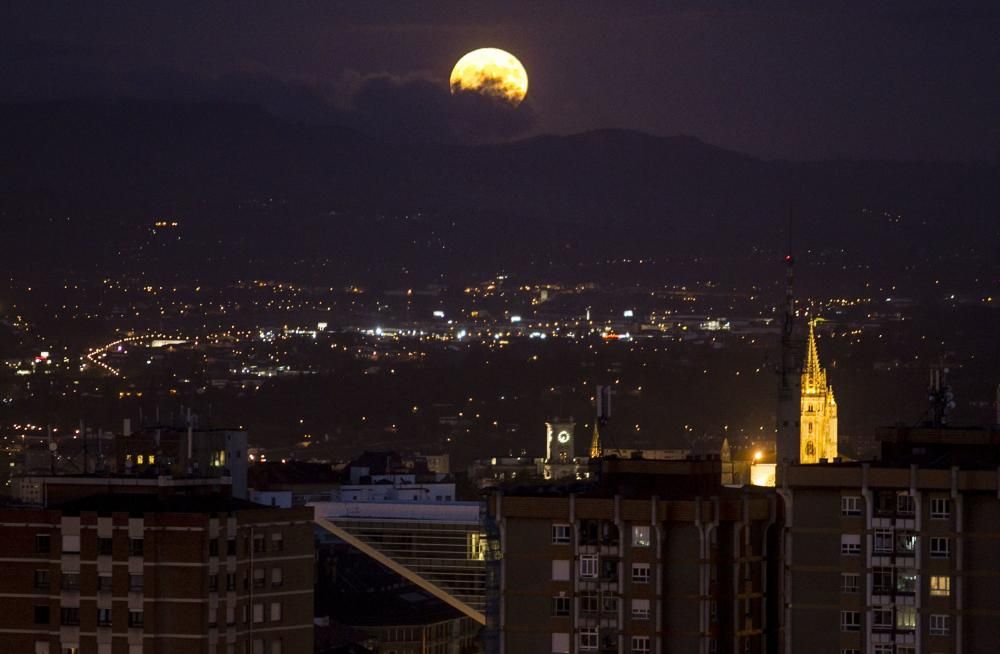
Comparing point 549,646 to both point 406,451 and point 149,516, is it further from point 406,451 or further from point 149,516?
point 406,451

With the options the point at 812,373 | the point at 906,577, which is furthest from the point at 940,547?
the point at 812,373

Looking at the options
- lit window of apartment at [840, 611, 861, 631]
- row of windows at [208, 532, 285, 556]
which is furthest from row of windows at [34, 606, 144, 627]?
lit window of apartment at [840, 611, 861, 631]

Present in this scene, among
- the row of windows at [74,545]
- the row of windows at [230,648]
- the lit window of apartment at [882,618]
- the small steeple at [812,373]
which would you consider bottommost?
the row of windows at [230,648]

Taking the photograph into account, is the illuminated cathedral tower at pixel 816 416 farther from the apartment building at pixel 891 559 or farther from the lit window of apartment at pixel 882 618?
the lit window of apartment at pixel 882 618

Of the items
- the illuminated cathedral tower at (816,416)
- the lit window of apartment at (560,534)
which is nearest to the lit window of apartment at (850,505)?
the lit window of apartment at (560,534)

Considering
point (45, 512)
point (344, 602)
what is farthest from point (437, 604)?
point (45, 512)

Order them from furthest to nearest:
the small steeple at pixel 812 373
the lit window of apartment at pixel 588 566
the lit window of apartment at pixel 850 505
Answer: the small steeple at pixel 812 373
the lit window of apartment at pixel 588 566
the lit window of apartment at pixel 850 505

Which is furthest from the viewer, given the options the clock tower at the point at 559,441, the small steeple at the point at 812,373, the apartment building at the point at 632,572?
the clock tower at the point at 559,441

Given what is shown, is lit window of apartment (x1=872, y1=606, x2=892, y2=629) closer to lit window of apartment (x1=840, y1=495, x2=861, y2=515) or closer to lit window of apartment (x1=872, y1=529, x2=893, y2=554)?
lit window of apartment (x1=872, y1=529, x2=893, y2=554)
